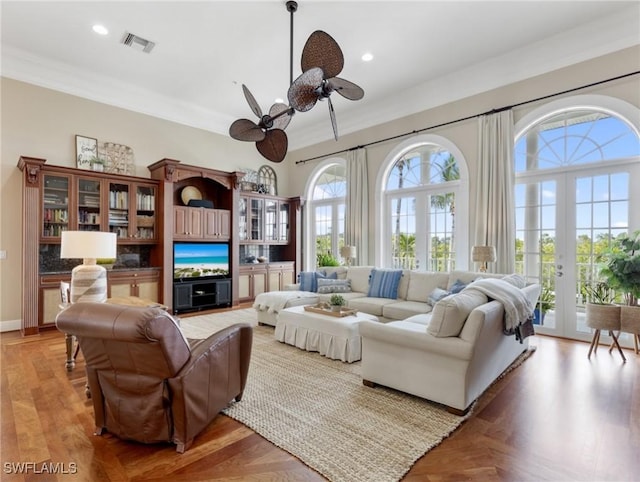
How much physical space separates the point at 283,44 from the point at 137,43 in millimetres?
1930

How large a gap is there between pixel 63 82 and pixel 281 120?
13.2ft

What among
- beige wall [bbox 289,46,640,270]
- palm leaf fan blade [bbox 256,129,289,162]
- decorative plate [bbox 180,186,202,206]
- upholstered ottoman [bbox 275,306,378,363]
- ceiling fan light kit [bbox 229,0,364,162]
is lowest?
upholstered ottoman [bbox 275,306,378,363]

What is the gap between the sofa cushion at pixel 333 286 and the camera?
5270mm

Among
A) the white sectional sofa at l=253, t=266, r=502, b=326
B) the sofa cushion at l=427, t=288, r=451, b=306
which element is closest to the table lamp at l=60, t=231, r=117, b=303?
the white sectional sofa at l=253, t=266, r=502, b=326

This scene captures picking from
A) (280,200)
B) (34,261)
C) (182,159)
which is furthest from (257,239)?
(34,261)

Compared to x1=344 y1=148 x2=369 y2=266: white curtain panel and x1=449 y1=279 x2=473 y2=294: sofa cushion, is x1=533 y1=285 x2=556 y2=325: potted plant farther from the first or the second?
x1=344 y1=148 x2=369 y2=266: white curtain panel

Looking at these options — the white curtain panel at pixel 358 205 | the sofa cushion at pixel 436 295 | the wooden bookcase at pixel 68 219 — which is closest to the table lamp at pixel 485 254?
the sofa cushion at pixel 436 295

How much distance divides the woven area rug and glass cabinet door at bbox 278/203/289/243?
4.54 m

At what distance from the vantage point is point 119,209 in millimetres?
5480

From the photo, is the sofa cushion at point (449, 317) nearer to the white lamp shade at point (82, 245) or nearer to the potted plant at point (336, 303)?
the potted plant at point (336, 303)

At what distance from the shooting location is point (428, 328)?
2615mm

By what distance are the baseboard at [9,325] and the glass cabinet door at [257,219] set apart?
3.95m

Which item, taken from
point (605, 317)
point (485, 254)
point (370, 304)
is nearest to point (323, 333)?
point (370, 304)

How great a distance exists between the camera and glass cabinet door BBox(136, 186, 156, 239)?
5668 mm
